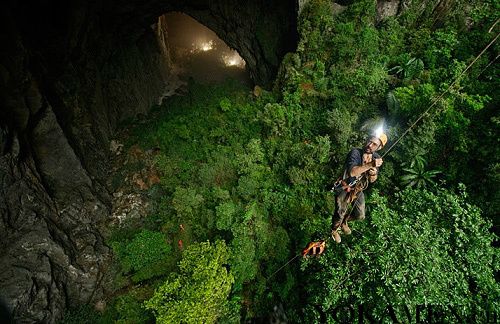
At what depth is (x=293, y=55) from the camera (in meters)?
13.2

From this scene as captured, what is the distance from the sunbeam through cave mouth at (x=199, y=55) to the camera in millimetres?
19016

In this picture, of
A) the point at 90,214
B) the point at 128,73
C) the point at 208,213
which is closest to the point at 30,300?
the point at 90,214

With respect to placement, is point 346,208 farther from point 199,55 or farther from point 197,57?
point 199,55

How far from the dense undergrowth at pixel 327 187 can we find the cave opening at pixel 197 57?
155 inches

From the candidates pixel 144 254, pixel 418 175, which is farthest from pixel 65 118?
pixel 418 175

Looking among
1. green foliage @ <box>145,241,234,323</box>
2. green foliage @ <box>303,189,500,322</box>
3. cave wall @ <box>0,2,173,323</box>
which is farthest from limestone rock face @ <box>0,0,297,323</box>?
green foliage @ <box>303,189,500,322</box>

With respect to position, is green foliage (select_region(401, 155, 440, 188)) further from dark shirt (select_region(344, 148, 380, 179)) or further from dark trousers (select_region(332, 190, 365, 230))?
dark shirt (select_region(344, 148, 380, 179))

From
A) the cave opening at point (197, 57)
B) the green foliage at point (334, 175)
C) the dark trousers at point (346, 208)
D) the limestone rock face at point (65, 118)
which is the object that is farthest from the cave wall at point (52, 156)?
the dark trousers at point (346, 208)

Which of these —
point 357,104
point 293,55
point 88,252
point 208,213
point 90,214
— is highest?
point 293,55

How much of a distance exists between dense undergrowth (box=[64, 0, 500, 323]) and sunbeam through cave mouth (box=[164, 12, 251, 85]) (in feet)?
14.7

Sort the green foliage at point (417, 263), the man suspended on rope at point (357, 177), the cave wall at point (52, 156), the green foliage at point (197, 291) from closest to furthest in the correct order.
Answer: the man suspended on rope at point (357, 177) < the green foliage at point (417, 263) < the green foliage at point (197, 291) < the cave wall at point (52, 156)

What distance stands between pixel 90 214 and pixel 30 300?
11.0 ft

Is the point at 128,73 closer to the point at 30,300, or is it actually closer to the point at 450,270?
the point at 30,300

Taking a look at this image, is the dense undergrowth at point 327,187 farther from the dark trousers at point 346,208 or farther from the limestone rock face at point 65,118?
the limestone rock face at point 65,118
